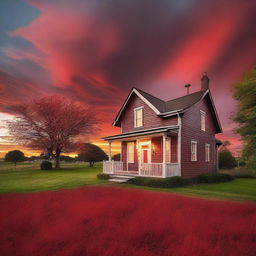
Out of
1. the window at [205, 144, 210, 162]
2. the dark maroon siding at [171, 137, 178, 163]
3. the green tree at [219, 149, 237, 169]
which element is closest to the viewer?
the dark maroon siding at [171, 137, 178, 163]

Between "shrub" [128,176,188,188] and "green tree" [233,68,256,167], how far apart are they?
14.8 feet

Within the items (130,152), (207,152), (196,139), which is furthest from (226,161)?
(130,152)

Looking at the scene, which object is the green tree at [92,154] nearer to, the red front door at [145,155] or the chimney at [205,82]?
the red front door at [145,155]

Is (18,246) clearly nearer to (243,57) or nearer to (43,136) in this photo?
(243,57)

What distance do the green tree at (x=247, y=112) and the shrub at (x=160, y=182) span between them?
452 cm

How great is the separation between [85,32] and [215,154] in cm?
1739

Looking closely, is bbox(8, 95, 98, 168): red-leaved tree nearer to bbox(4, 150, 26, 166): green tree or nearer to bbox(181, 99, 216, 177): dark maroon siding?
bbox(4, 150, 26, 166): green tree

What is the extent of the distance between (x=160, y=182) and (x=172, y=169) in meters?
1.93

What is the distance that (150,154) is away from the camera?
1427 cm

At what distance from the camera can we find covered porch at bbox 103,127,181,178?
11859 mm

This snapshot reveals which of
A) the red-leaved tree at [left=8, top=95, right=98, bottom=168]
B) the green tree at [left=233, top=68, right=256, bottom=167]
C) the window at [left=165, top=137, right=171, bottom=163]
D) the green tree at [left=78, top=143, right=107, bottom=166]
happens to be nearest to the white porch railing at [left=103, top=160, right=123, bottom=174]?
the window at [left=165, top=137, right=171, bottom=163]

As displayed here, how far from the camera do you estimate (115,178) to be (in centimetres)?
1354

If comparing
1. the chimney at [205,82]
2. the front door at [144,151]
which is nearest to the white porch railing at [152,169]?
the front door at [144,151]

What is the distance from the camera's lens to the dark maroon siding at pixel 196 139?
1340 cm
